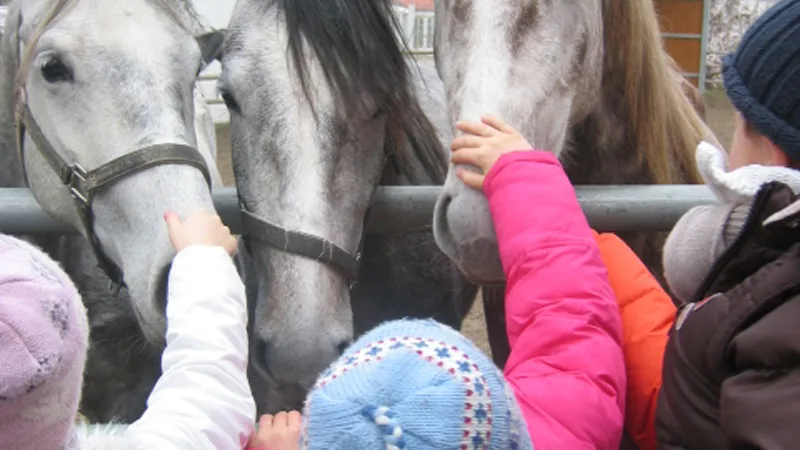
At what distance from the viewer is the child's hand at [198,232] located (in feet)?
4.90

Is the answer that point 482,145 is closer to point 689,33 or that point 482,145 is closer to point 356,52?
point 356,52

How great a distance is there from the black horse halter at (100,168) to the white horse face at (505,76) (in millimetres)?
595

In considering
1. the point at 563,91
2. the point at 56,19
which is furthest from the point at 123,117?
the point at 563,91

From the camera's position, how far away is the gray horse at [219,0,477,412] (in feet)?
5.49

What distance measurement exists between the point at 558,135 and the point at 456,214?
39cm

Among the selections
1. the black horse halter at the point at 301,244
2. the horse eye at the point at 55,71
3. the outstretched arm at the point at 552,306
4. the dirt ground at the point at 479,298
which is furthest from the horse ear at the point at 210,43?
the dirt ground at the point at 479,298

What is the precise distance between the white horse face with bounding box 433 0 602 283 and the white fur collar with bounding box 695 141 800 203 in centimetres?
41

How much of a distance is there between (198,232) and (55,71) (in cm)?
60

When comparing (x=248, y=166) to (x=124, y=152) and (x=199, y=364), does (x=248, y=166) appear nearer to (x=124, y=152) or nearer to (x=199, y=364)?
(x=124, y=152)

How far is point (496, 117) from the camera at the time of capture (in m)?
1.52

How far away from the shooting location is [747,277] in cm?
102

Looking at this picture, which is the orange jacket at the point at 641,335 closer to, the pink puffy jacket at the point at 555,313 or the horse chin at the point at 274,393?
the pink puffy jacket at the point at 555,313

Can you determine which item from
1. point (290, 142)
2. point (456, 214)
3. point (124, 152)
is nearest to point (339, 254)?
point (290, 142)

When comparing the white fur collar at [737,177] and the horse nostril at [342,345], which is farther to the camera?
the horse nostril at [342,345]
